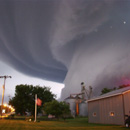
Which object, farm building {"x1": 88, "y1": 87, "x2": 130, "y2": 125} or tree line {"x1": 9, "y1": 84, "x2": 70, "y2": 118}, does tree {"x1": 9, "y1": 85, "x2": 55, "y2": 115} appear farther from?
farm building {"x1": 88, "y1": 87, "x2": 130, "y2": 125}

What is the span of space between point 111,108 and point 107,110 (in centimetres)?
120

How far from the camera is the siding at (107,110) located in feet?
84.8

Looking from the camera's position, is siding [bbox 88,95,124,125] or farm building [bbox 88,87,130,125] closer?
farm building [bbox 88,87,130,125]

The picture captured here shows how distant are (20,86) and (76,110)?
38.1 m

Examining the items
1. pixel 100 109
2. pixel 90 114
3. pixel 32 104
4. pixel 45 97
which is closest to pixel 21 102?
pixel 32 104

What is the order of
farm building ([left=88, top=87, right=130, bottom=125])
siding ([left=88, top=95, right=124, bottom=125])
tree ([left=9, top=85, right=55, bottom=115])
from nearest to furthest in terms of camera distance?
farm building ([left=88, top=87, right=130, bottom=125]), siding ([left=88, top=95, right=124, bottom=125]), tree ([left=9, top=85, right=55, bottom=115])

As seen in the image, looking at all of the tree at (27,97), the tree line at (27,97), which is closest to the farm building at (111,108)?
the tree line at (27,97)

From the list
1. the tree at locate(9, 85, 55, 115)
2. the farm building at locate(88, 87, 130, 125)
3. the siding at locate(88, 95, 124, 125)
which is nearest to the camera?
the farm building at locate(88, 87, 130, 125)

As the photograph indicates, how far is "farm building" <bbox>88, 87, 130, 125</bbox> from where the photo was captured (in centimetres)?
2509

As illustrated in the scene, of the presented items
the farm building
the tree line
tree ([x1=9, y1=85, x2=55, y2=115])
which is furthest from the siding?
tree ([x1=9, y1=85, x2=55, y2=115])

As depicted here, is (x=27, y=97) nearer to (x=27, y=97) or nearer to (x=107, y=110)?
(x=27, y=97)

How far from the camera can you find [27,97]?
5759 centimetres

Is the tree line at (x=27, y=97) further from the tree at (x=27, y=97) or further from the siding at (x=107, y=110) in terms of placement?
the siding at (x=107, y=110)

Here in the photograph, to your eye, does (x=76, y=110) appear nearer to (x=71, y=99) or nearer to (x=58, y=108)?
(x=71, y=99)
